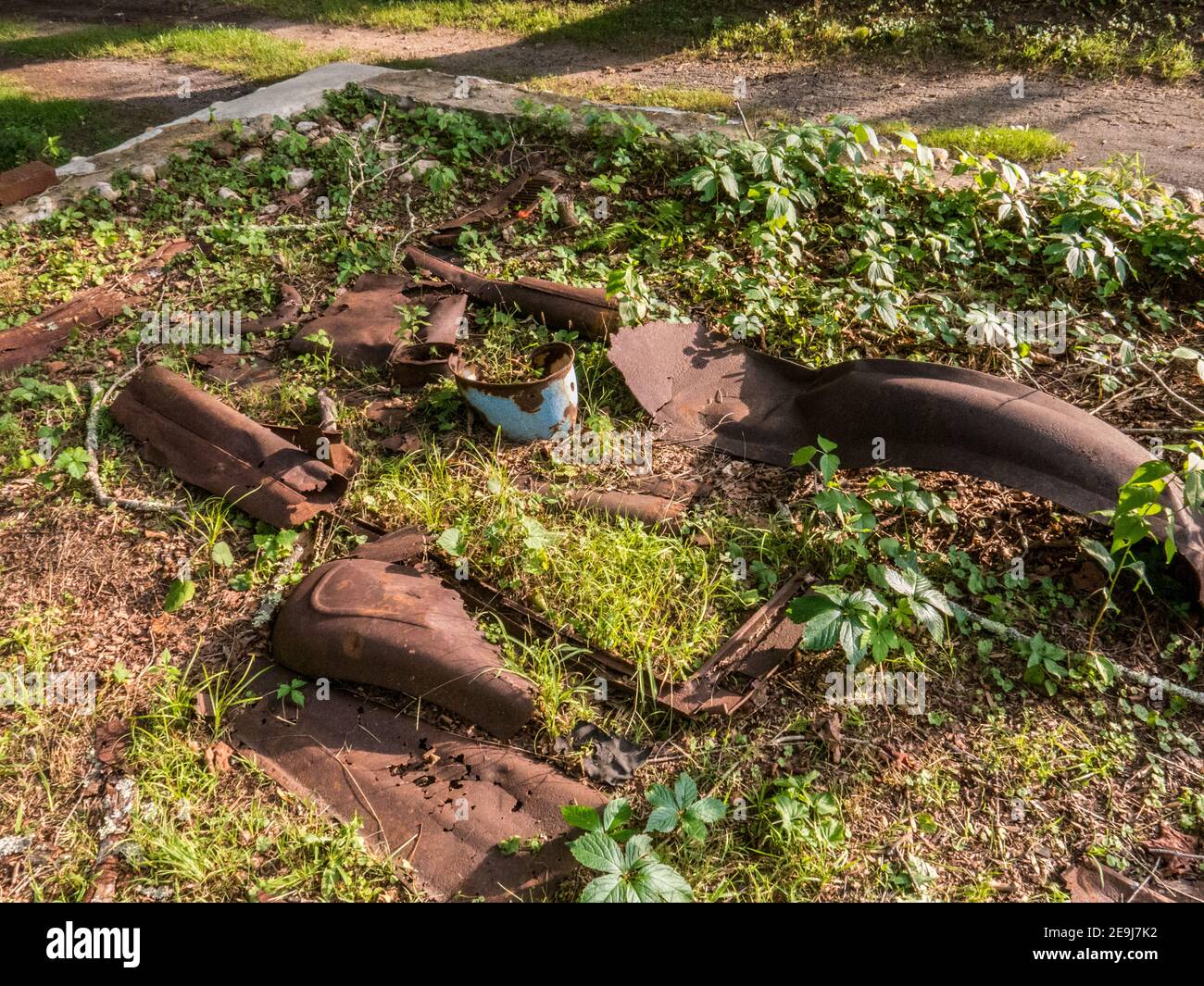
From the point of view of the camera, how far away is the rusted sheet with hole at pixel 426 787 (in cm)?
249

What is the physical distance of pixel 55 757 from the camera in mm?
2803

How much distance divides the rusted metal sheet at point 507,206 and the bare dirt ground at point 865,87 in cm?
219

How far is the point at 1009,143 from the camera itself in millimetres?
5895

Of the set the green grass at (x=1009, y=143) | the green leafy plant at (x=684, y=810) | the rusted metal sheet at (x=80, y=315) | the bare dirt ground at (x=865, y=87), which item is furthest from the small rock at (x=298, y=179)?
the green leafy plant at (x=684, y=810)

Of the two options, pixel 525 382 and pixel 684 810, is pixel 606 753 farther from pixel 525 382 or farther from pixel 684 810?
pixel 525 382

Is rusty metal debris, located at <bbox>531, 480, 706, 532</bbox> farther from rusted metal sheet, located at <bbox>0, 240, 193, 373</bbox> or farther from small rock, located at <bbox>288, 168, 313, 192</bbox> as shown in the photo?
small rock, located at <bbox>288, 168, 313, 192</bbox>

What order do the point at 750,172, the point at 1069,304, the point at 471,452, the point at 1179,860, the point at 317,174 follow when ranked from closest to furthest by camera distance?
the point at 1179,860 → the point at 471,452 → the point at 1069,304 → the point at 750,172 → the point at 317,174

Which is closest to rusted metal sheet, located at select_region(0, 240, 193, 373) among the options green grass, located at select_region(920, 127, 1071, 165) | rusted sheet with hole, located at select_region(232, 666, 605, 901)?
rusted sheet with hole, located at select_region(232, 666, 605, 901)

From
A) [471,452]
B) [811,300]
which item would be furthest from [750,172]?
[471,452]

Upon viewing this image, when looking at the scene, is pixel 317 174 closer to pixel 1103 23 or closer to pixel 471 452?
pixel 471 452

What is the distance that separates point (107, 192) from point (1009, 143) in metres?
5.94

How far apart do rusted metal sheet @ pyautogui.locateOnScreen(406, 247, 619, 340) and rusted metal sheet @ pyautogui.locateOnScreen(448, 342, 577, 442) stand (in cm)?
42

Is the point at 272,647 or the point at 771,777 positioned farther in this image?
the point at 272,647

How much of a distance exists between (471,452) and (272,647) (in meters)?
1.20
